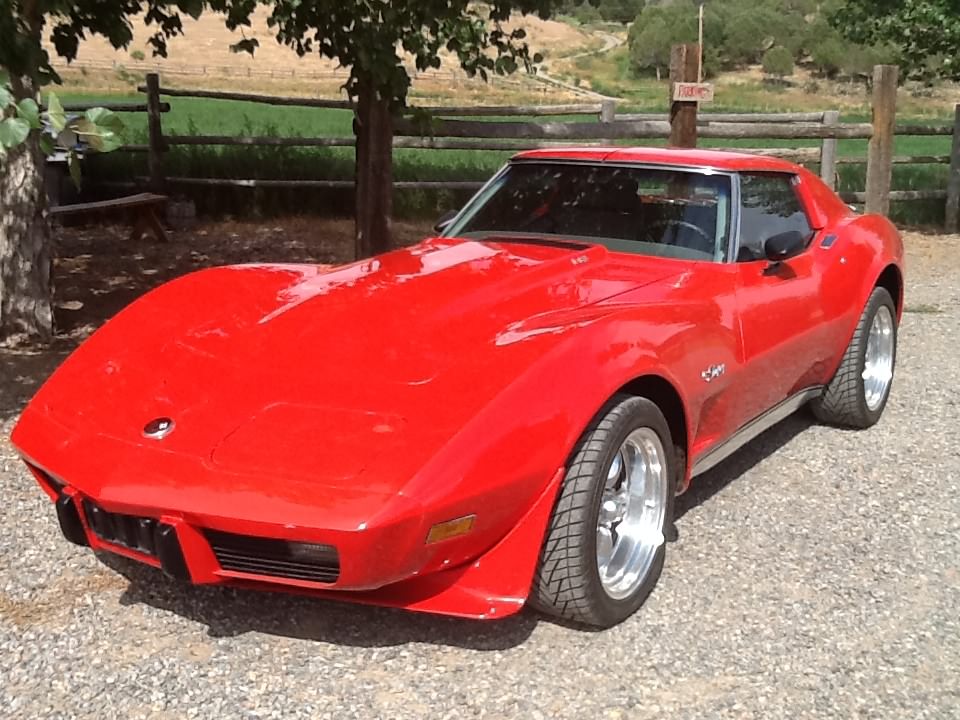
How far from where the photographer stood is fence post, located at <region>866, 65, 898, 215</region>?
9875 mm

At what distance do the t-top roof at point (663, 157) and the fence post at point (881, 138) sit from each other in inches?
231

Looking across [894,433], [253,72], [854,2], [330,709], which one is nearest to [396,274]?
[330,709]

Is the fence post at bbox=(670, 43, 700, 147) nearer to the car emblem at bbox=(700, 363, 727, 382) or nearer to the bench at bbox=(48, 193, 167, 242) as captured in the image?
the car emblem at bbox=(700, 363, 727, 382)

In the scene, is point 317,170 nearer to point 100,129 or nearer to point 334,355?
point 334,355

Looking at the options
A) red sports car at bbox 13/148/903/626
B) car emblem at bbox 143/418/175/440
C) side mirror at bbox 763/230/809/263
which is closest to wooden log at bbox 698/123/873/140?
red sports car at bbox 13/148/903/626

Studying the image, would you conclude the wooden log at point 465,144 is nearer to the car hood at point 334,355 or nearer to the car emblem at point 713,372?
the car hood at point 334,355

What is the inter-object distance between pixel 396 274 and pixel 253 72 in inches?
2287

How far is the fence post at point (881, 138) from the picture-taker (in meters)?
9.88

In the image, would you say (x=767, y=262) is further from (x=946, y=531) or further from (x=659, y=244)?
(x=946, y=531)

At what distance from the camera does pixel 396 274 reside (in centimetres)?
395

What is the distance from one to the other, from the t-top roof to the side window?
0.21 ft

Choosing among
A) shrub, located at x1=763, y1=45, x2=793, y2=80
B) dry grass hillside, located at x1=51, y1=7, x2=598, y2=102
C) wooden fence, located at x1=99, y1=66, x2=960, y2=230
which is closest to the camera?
wooden fence, located at x1=99, y1=66, x2=960, y2=230

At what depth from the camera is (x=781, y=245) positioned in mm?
4090

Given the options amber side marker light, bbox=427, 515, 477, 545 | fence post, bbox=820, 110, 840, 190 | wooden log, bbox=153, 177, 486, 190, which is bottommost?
amber side marker light, bbox=427, 515, 477, 545
